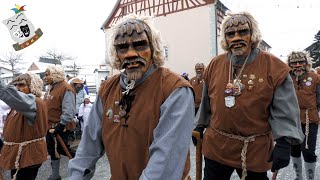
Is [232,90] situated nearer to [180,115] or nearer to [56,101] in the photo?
[180,115]

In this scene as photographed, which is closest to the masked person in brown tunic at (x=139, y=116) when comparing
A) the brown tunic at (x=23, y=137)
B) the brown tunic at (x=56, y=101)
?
the brown tunic at (x=23, y=137)

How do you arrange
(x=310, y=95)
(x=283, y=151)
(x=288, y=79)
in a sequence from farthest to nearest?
(x=310, y=95) < (x=288, y=79) < (x=283, y=151)

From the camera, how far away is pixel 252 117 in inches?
109

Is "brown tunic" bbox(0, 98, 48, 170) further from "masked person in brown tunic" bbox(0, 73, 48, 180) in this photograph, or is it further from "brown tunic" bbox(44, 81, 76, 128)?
"brown tunic" bbox(44, 81, 76, 128)

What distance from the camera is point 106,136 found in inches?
78.8

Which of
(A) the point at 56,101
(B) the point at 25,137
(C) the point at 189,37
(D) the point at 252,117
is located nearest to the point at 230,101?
(D) the point at 252,117

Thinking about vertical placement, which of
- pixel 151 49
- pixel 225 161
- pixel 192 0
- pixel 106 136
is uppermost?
pixel 192 0

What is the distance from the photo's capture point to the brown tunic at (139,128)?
1858mm

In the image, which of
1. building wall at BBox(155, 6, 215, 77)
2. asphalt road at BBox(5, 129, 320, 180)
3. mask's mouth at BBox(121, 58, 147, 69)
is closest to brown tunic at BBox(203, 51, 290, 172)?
mask's mouth at BBox(121, 58, 147, 69)

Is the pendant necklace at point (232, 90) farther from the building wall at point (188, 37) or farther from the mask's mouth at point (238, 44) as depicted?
the building wall at point (188, 37)

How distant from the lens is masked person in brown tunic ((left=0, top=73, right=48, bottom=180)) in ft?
12.4

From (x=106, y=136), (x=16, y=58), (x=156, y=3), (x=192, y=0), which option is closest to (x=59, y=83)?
(x=106, y=136)

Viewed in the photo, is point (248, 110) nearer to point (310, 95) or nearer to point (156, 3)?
point (310, 95)

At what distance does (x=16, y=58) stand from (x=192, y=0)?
1069 inches
